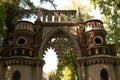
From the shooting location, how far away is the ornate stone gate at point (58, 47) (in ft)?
51.0

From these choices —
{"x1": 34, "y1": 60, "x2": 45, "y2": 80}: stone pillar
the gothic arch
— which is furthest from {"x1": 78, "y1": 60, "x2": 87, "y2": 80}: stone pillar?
{"x1": 34, "y1": 60, "x2": 45, "y2": 80}: stone pillar

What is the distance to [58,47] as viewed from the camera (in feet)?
56.7

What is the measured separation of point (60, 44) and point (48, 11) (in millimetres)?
4080

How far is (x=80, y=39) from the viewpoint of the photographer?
17.4 m

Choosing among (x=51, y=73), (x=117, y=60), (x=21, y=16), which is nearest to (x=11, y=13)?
(x=21, y=16)

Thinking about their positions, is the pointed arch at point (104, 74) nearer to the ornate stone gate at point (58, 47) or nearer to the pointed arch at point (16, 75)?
the ornate stone gate at point (58, 47)

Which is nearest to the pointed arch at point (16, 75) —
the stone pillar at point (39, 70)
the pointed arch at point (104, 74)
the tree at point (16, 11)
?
the stone pillar at point (39, 70)

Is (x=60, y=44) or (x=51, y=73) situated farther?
(x=51, y=73)

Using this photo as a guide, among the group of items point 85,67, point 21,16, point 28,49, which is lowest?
point 85,67

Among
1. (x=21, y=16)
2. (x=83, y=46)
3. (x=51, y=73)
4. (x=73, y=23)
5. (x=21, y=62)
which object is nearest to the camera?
(x=21, y=62)

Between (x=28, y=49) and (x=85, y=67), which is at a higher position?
(x=28, y=49)

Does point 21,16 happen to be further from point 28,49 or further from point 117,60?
point 117,60

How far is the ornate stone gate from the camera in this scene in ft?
51.0

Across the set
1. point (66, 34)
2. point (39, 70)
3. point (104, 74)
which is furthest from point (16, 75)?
point (104, 74)
